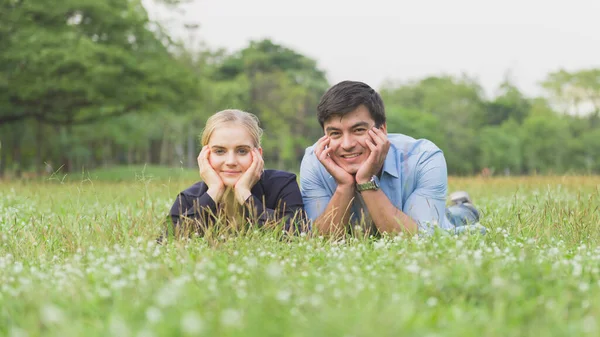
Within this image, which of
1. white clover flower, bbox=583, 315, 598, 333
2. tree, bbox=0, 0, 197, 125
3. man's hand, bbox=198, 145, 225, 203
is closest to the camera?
white clover flower, bbox=583, 315, 598, 333

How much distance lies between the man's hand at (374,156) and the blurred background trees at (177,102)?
4.46 m

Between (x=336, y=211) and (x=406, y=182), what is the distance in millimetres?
852

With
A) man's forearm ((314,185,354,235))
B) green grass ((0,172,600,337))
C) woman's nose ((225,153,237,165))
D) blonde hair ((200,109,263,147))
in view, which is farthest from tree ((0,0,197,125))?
green grass ((0,172,600,337))

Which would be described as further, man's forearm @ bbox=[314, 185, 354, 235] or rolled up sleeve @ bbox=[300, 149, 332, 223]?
rolled up sleeve @ bbox=[300, 149, 332, 223]

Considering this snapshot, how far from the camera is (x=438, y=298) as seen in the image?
330 cm

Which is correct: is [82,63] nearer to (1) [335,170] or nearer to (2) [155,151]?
(1) [335,170]

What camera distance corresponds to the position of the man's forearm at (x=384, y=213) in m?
5.75

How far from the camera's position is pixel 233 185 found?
6152 mm

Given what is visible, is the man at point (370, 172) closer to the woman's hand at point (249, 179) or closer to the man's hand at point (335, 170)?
the man's hand at point (335, 170)

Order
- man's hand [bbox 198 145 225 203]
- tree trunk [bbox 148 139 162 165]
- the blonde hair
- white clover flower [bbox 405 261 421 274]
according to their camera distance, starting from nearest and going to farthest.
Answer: white clover flower [bbox 405 261 421 274], man's hand [bbox 198 145 225 203], the blonde hair, tree trunk [bbox 148 139 162 165]

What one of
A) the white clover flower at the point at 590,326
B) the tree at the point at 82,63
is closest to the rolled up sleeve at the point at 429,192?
the white clover flower at the point at 590,326

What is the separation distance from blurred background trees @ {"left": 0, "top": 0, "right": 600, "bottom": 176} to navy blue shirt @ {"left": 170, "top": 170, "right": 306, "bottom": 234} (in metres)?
2.84

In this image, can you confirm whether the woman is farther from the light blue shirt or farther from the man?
the man

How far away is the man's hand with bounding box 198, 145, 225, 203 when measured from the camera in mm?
6023
